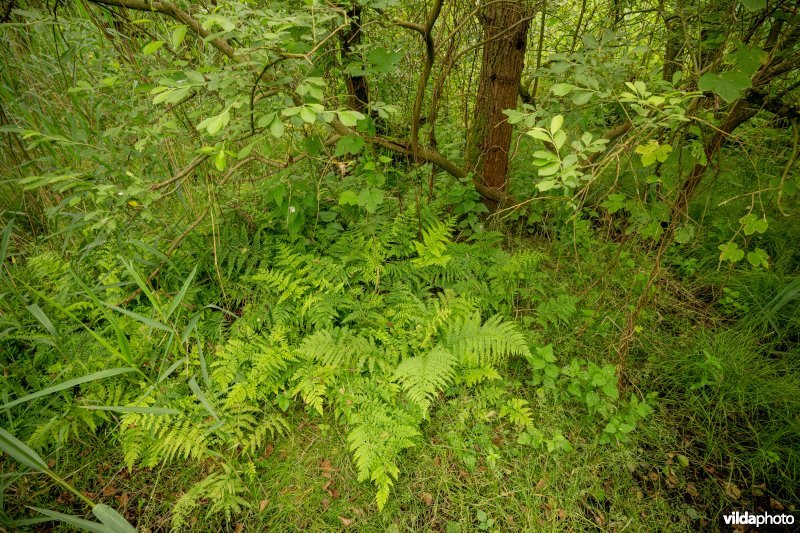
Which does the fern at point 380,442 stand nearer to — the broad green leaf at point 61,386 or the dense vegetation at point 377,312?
the dense vegetation at point 377,312

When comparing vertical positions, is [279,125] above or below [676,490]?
above

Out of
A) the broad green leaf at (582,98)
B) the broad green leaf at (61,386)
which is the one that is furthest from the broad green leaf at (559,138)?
the broad green leaf at (61,386)

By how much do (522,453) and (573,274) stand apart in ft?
5.01

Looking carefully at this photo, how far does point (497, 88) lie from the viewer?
2.93m

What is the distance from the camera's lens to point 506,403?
237 cm

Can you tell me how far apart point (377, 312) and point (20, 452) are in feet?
5.94

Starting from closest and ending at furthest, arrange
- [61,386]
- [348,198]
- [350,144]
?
1. [61,386]
2. [350,144]
3. [348,198]

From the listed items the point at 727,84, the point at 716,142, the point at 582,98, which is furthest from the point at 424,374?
the point at 716,142

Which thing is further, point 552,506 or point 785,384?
point 785,384

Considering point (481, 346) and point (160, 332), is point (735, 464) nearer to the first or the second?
point (481, 346)

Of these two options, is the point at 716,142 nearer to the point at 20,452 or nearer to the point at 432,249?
the point at 432,249

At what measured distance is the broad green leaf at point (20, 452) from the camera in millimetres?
1413

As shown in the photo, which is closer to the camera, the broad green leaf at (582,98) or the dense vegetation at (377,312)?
the broad green leaf at (582,98)

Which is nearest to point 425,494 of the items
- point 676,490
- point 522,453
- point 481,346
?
point 522,453
